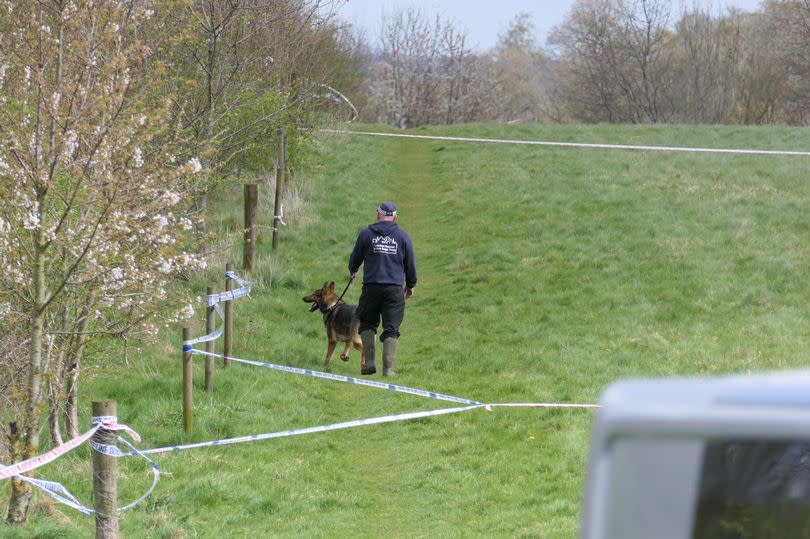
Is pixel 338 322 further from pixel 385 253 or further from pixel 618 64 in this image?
pixel 618 64

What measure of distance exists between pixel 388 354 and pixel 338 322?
3.37ft

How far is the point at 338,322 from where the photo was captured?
43.1 ft

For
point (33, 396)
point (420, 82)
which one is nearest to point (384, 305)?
point (33, 396)

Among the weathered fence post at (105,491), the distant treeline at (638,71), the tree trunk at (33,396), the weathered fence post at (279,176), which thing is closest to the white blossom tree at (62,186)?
the tree trunk at (33,396)

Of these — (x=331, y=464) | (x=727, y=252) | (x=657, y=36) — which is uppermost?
(x=657, y=36)

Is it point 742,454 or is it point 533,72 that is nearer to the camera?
point 742,454

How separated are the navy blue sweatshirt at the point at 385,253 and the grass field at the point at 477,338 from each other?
116 centimetres

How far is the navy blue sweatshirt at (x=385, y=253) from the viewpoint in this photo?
12307 millimetres

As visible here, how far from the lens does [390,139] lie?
113ft

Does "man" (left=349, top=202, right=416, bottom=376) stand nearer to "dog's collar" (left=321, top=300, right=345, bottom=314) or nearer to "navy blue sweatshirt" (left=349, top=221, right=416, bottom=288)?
"navy blue sweatshirt" (left=349, top=221, right=416, bottom=288)

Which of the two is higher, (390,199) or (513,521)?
(390,199)

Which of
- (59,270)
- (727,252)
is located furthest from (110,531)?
(727,252)

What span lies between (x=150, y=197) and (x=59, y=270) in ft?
4.47

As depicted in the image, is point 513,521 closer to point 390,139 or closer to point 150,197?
point 150,197
